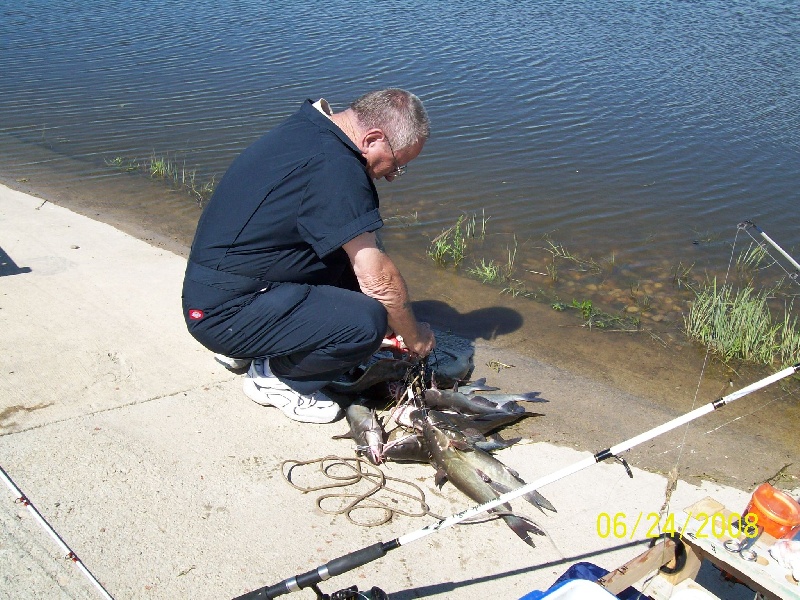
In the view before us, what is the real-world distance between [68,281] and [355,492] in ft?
8.51

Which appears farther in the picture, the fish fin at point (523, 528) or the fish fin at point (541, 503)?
the fish fin at point (541, 503)

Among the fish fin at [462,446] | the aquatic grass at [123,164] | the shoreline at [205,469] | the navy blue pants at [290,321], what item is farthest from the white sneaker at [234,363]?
the aquatic grass at [123,164]

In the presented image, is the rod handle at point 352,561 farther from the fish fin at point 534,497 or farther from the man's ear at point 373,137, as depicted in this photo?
the man's ear at point 373,137

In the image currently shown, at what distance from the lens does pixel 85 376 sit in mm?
4230

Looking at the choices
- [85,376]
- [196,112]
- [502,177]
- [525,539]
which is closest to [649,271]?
[502,177]

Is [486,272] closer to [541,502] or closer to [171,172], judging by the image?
[541,502]

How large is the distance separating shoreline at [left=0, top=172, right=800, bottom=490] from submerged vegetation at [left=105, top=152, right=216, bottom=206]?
4.14 ft

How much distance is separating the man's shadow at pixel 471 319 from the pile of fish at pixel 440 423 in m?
0.90

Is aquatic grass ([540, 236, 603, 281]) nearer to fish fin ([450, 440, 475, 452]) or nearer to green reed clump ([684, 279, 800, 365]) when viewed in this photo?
green reed clump ([684, 279, 800, 365])

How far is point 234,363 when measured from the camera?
14.6 feet

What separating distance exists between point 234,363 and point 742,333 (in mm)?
3298

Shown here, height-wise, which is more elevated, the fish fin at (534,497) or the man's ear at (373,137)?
the man's ear at (373,137)

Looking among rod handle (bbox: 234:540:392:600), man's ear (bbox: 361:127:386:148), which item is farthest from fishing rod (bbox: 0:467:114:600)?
man's ear (bbox: 361:127:386:148)

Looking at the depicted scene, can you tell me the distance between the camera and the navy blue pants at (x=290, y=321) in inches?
154
